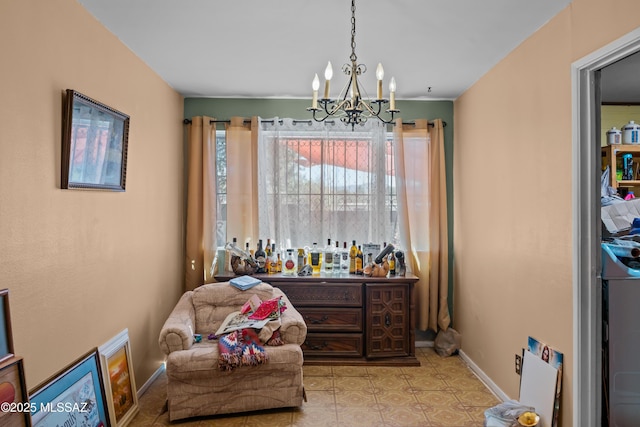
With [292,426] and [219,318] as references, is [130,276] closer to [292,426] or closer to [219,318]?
[219,318]

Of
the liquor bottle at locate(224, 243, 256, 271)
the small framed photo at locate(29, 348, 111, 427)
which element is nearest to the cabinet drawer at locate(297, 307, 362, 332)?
the liquor bottle at locate(224, 243, 256, 271)

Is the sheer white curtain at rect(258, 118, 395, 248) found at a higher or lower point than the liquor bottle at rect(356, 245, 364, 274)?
higher

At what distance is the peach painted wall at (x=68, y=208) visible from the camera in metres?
2.01

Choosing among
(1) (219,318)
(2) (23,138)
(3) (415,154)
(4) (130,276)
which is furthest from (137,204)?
(3) (415,154)

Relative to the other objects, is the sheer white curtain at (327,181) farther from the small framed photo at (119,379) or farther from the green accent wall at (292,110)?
the small framed photo at (119,379)

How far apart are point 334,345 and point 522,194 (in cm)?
216

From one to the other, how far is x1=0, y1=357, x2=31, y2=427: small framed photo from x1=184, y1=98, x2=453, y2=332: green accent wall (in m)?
3.34

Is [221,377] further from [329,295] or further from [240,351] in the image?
[329,295]

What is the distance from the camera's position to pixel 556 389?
265cm

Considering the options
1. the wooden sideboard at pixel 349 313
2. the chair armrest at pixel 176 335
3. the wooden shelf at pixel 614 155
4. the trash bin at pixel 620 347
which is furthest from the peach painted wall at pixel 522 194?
the chair armrest at pixel 176 335

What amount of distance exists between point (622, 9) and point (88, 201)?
2.96 m

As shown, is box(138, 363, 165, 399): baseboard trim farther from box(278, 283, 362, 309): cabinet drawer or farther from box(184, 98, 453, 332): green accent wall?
box(184, 98, 453, 332): green accent wall

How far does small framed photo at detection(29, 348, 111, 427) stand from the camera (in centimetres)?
216

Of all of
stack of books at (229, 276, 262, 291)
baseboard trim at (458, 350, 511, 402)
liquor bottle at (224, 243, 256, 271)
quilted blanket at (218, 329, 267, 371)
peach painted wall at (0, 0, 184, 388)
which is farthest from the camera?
liquor bottle at (224, 243, 256, 271)
